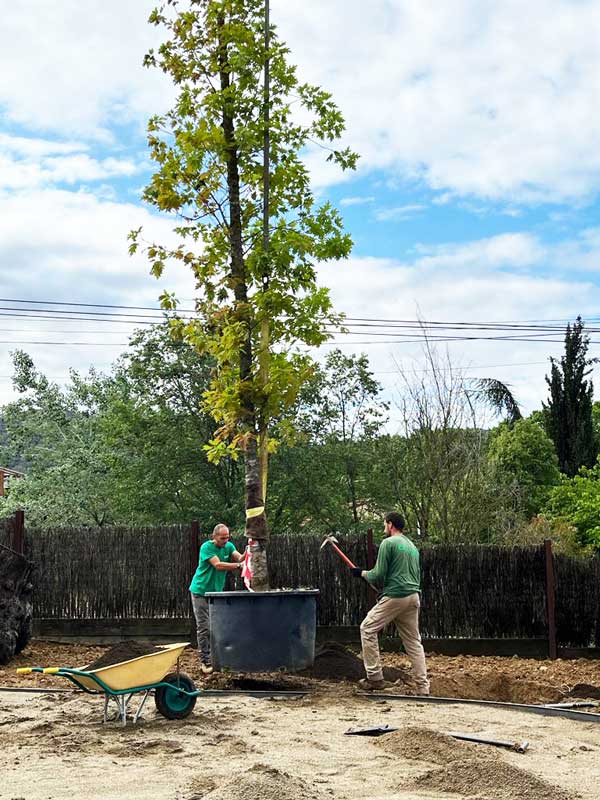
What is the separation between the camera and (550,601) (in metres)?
12.7

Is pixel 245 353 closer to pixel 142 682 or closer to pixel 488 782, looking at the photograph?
pixel 142 682

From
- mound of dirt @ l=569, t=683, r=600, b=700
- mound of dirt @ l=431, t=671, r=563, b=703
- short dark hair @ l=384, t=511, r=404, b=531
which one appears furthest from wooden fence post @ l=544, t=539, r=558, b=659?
short dark hair @ l=384, t=511, r=404, b=531

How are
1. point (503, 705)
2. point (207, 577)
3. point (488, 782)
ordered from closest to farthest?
point (488, 782), point (503, 705), point (207, 577)

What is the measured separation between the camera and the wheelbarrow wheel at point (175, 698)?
7516mm

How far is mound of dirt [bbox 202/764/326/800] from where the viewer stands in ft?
16.2

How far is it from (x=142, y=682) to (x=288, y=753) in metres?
1.50

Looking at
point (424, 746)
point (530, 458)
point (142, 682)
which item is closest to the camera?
point (424, 746)

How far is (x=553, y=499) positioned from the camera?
101 feet

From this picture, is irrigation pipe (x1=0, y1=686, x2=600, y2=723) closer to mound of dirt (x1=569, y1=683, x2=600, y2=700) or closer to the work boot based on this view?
the work boot

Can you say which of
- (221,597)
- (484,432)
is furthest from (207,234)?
(484,432)

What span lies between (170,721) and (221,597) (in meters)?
2.11

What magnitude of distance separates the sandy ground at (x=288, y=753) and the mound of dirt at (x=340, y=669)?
636mm

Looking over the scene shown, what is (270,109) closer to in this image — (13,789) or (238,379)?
(238,379)

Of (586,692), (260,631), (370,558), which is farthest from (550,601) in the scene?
(260,631)
